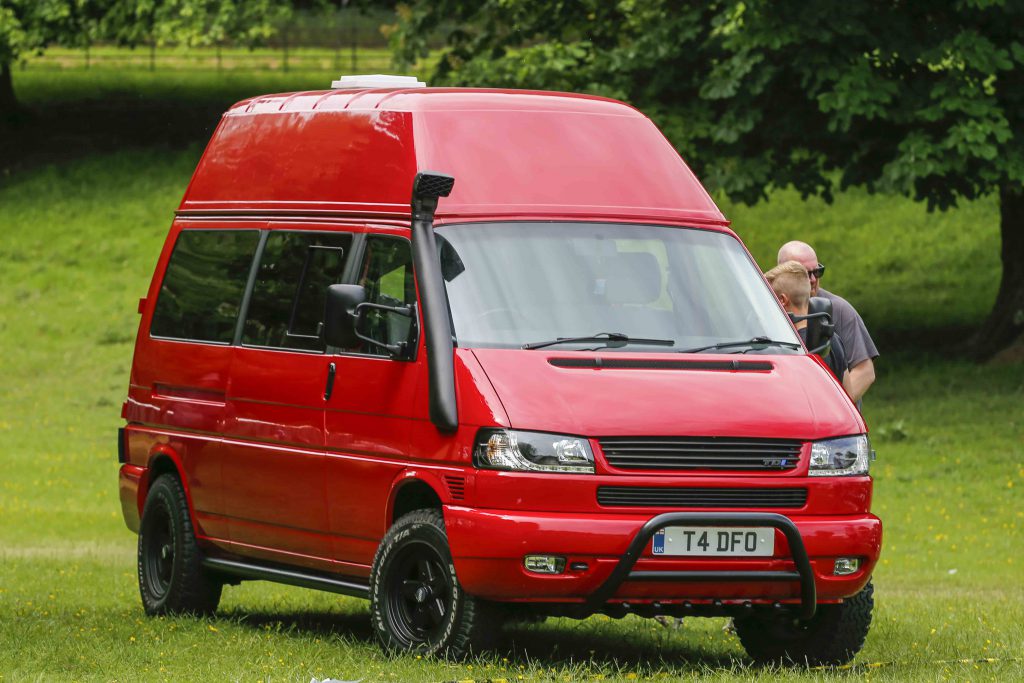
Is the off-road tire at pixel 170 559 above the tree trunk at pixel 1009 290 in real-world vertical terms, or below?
above

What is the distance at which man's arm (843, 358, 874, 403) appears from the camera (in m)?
10.2

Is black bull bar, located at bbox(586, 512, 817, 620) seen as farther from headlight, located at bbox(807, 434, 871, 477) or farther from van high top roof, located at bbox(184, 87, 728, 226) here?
van high top roof, located at bbox(184, 87, 728, 226)

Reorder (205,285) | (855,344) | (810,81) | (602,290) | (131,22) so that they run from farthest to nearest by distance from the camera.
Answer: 1. (131,22)
2. (810,81)
3. (205,285)
4. (855,344)
5. (602,290)

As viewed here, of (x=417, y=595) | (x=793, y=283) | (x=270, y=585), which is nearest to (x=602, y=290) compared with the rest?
(x=417, y=595)

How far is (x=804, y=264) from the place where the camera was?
34.2ft

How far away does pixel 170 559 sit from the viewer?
36.2 ft

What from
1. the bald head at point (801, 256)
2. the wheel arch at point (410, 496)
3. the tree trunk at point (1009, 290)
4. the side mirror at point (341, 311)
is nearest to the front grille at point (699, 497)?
the wheel arch at point (410, 496)

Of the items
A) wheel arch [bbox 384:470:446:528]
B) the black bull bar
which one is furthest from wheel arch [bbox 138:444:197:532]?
the black bull bar

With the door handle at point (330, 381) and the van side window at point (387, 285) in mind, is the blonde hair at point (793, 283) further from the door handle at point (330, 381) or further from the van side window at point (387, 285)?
the door handle at point (330, 381)

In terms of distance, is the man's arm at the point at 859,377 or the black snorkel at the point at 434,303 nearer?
the black snorkel at the point at 434,303

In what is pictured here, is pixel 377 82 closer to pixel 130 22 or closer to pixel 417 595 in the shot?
pixel 417 595

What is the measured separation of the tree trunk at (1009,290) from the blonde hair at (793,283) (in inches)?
567

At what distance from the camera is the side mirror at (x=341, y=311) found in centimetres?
854

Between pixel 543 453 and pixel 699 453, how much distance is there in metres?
0.69
